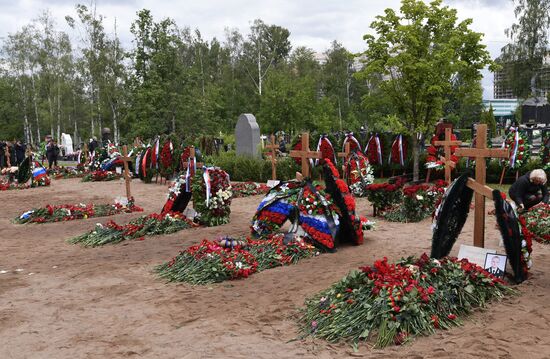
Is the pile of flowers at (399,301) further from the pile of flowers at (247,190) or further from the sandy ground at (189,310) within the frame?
the pile of flowers at (247,190)

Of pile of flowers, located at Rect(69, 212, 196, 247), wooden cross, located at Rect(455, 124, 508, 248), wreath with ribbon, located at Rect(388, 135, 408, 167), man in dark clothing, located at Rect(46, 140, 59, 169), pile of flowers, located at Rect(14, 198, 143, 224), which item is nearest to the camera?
wooden cross, located at Rect(455, 124, 508, 248)

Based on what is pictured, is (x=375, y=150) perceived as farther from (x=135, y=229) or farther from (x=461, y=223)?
(x=461, y=223)

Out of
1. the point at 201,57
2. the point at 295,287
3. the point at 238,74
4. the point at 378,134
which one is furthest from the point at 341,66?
the point at 295,287

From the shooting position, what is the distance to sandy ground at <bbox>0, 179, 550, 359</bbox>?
436 cm

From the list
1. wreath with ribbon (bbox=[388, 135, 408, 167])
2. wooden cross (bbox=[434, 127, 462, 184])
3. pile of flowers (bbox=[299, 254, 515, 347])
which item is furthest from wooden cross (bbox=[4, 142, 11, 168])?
pile of flowers (bbox=[299, 254, 515, 347])

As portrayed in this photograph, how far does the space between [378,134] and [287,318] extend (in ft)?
50.3

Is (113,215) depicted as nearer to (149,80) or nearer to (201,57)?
(149,80)

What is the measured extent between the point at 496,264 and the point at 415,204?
453 centimetres

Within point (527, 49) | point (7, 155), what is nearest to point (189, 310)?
point (7, 155)

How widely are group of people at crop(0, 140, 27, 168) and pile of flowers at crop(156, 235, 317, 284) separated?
74.5 feet

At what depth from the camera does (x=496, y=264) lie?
5875 millimetres

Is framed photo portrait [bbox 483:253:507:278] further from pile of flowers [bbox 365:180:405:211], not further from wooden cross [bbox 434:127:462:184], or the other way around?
wooden cross [bbox 434:127:462:184]

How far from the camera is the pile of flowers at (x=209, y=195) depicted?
34.2 feet

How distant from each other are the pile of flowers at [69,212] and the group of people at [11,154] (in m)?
16.0
